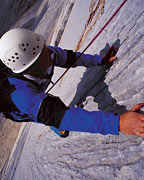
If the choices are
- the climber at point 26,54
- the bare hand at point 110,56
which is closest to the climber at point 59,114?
the climber at point 26,54

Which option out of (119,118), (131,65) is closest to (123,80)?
(131,65)

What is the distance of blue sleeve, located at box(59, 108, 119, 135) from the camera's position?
3.84 feet

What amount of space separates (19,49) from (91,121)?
81 centimetres

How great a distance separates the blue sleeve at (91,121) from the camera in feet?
3.84

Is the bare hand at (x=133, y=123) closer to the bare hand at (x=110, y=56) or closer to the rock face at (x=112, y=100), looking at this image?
the rock face at (x=112, y=100)

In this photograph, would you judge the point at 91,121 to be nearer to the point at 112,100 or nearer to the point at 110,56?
the point at 112,100

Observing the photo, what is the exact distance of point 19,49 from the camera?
1435mm

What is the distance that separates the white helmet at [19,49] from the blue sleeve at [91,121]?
0.59 metres

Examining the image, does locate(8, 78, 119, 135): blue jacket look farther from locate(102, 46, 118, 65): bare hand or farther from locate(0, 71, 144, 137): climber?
locate(102, 46, 118, 65): bare hand

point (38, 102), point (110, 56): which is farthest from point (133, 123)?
point (110, 56)

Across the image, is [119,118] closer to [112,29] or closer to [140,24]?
[140,24]

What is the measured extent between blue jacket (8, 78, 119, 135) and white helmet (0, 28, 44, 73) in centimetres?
15

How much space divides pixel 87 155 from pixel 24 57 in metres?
1.06

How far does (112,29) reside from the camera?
1828 mm
